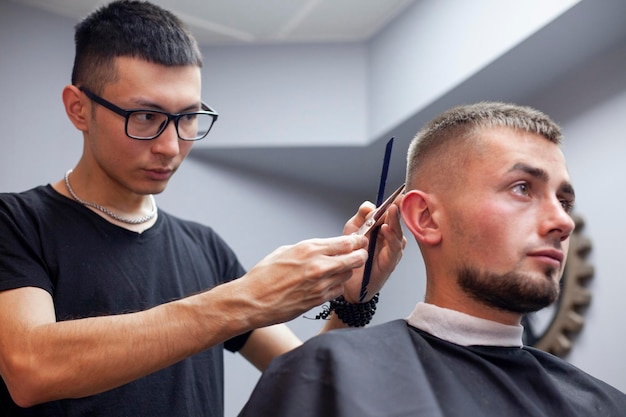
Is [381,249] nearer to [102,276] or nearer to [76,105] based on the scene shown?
[102,276]

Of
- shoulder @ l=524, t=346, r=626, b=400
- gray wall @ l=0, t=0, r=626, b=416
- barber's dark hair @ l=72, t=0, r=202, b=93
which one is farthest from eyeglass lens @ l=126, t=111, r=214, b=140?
gray wall @ l=0, t=0, r=626, b=416

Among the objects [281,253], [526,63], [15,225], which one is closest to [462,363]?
[281,253]

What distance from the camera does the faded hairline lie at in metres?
1.92

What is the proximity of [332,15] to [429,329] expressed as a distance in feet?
9.74

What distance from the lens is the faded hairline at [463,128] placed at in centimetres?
192

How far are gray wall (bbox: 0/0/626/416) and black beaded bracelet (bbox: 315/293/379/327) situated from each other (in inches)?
68.5

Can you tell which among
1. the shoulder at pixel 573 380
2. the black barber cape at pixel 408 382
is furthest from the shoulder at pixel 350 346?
the shoulder at pixel 573 380

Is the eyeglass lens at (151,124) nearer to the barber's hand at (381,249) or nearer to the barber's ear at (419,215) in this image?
the barber's hand at (381,249)

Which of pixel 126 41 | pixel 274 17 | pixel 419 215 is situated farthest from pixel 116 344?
pixel 274 17

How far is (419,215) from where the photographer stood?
1952mm

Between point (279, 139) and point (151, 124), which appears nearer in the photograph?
point (151, 124)

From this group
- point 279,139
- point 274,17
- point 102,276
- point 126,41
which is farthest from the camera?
point 279,139

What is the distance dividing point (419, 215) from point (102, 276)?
827 millimetres

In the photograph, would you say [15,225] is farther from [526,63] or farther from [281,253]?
[526,63]
